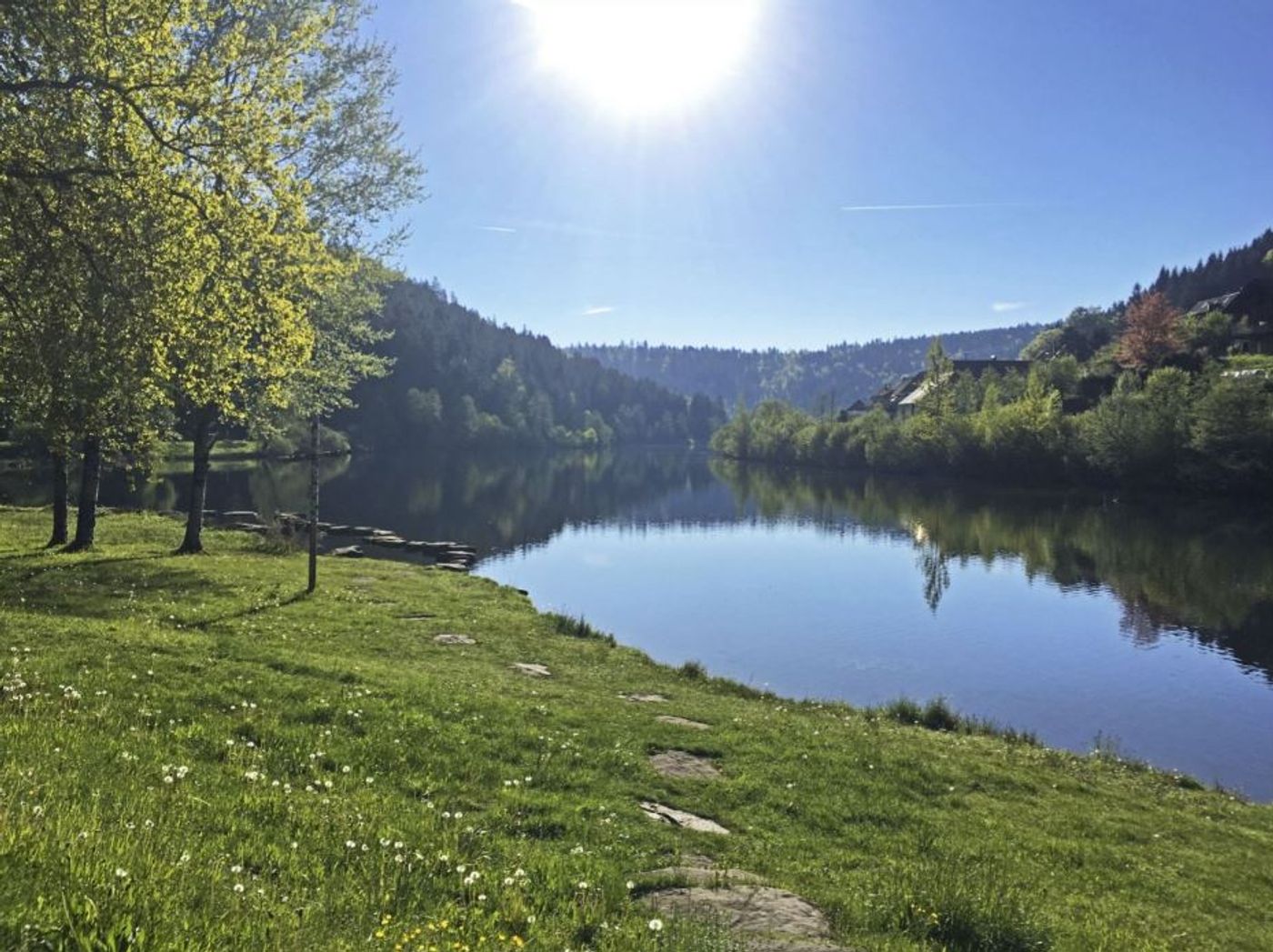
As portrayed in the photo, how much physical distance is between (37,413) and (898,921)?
18.8 m

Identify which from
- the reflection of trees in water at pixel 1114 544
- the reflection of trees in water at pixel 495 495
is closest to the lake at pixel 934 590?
the reflection of trees in water at pixel 1114 544

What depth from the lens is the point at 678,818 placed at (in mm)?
10836

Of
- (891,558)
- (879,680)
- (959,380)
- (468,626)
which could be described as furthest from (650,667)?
(959,380)

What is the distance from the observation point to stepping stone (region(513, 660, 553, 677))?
20188 millimetres

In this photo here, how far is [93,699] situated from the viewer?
10992 mm

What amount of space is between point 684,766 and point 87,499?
2722cm

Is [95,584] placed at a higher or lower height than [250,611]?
higher

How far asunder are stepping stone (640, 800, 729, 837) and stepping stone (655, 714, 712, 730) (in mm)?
4791

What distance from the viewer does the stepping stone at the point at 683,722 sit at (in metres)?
16.2

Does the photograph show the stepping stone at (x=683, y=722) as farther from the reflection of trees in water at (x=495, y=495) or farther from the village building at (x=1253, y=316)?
the village building at (x=1253, y=316)

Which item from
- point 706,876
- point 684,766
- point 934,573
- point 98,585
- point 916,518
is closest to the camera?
point 706,876

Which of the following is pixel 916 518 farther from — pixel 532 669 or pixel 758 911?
pixel 758 911

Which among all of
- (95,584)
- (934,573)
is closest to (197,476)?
(95,584)

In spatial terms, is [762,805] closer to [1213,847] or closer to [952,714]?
[1213,847]
